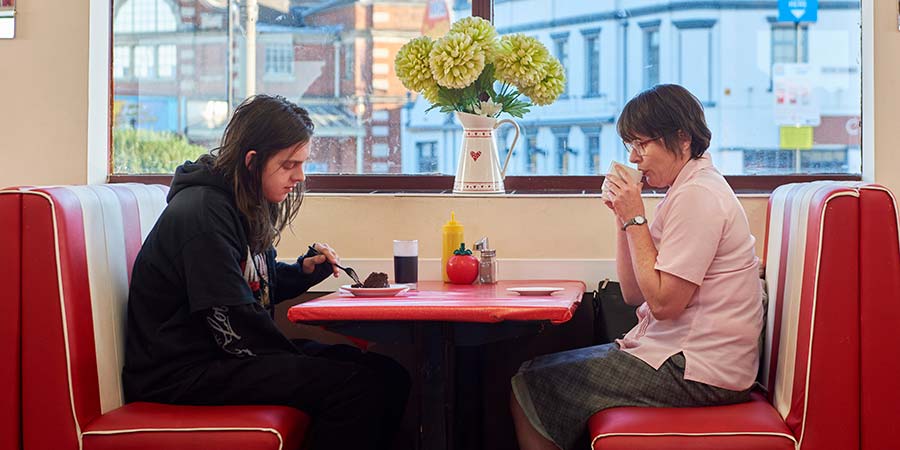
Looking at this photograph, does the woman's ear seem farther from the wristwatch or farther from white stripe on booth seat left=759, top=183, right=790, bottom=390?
white stripe on booth seat left=759, top=183, right=790, bottom=390

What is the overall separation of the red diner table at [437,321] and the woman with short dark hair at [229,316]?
161mm

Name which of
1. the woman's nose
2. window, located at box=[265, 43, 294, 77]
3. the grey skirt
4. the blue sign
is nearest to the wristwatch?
the woman's nose

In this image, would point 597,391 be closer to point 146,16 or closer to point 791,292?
point 791,292

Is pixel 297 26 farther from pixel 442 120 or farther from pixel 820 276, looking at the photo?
pixel 820 276

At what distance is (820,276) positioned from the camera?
194 cm

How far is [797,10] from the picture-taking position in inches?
126

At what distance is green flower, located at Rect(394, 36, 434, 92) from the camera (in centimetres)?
292

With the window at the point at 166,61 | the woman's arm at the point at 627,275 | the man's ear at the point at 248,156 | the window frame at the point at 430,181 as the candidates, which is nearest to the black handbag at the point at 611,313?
the woman's arm at the point at 627,275

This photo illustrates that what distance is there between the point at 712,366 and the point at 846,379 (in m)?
Result: 0.28

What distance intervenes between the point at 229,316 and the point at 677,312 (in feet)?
3.21

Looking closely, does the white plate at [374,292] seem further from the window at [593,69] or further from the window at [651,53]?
the window at [651,53]

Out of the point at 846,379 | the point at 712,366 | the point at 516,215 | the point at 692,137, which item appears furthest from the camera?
the point at 516,215

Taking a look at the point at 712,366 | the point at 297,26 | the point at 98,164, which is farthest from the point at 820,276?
the point at 98,164

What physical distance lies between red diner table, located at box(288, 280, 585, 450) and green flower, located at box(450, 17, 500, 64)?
0.85m
